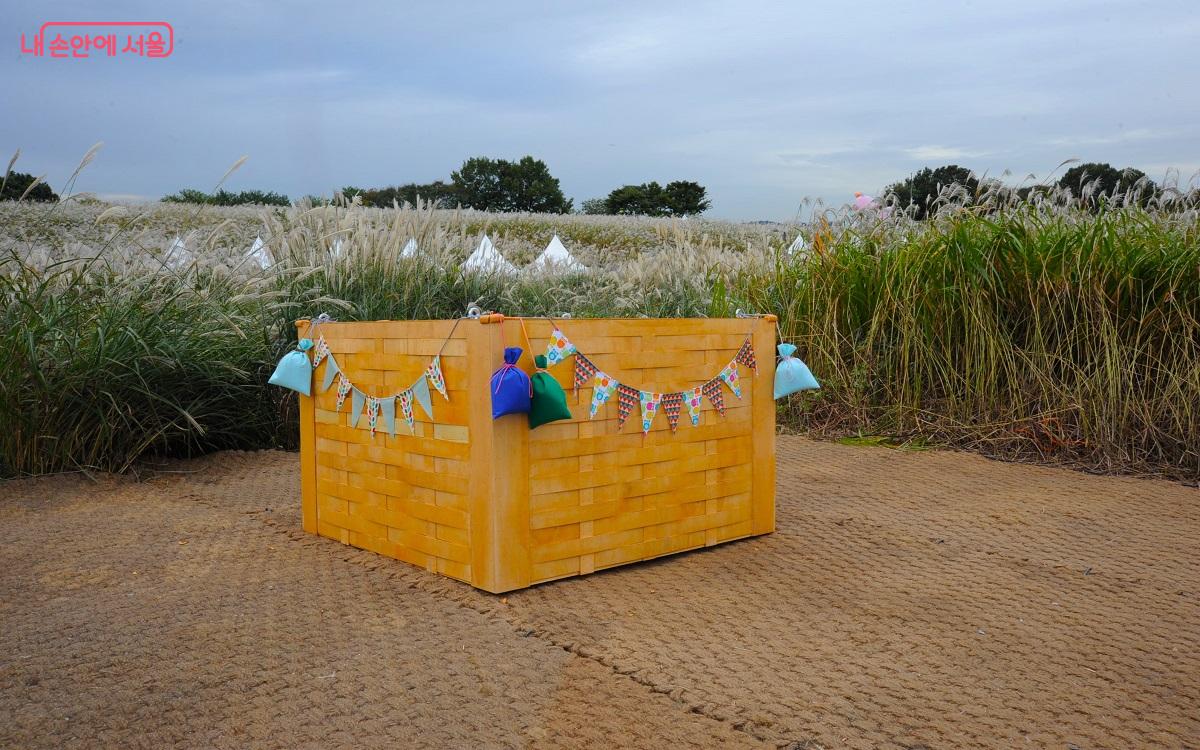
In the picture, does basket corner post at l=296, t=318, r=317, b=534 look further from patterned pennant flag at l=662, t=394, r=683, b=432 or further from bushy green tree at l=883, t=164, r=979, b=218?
bushy green tree at l=883, t=164, r=979, b=218

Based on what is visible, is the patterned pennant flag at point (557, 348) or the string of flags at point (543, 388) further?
the patterned pennant flag at point (557, 348)

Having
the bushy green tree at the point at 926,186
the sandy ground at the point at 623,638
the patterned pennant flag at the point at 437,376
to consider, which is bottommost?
the sandy ground at the point at 623,638

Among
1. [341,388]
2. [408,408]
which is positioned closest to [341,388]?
[341,388]

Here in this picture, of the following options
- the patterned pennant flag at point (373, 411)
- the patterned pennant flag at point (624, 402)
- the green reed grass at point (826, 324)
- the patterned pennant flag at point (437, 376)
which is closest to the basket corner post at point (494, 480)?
the patterned pennant flag at point (437, 376)

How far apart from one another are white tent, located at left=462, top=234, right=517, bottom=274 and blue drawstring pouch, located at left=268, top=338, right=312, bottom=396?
258 centimetres

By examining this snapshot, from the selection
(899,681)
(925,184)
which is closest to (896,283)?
(899,681)

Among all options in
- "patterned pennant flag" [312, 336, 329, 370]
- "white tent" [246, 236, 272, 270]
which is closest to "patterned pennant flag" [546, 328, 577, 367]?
"patterned pennant flag" [312, 336, 329, 370]

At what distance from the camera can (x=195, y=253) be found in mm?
5570

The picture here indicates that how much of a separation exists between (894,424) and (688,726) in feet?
13.1

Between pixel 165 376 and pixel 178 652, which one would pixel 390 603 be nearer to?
pixel 178 652

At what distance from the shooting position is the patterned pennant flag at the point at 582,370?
3.03m

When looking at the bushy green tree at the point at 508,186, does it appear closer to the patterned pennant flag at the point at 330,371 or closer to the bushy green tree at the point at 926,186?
the bushy green tree at the point at 926,186

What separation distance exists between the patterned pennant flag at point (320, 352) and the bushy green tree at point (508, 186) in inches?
1695

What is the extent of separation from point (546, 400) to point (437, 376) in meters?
0.42
